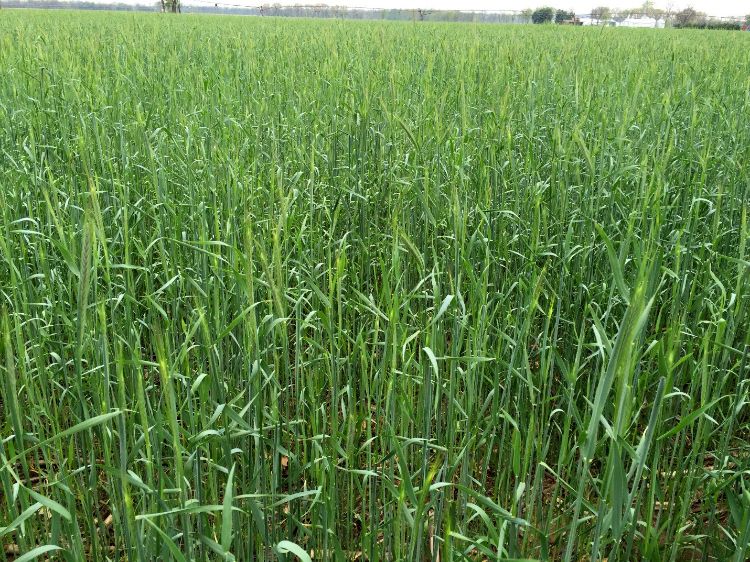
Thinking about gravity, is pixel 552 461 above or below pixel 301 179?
below

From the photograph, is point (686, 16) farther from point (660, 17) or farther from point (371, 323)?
point (371, 323)

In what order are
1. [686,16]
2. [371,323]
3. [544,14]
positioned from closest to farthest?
[371,323], [686,16], [544,14]

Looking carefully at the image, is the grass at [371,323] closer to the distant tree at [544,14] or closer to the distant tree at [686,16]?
the distant tree at [686,16]

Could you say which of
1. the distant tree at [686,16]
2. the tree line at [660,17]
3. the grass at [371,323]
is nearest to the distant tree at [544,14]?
the tree line at [660,17]

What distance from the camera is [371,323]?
1.79 metres

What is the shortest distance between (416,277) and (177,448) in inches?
52.1

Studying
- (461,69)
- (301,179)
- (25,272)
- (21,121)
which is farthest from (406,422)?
(461,69)

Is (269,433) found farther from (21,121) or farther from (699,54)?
(699,54)

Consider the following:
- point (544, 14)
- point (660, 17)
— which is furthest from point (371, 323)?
point (544, 14)

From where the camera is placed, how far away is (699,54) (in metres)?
5.65

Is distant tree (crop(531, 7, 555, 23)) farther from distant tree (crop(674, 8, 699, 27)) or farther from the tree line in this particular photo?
distant tree (crop(674, 8, 699, 27))

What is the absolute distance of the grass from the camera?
100 cm

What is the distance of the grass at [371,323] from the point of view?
1.00 meters

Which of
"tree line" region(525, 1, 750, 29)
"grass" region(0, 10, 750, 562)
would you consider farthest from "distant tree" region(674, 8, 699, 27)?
"grass" region(0, 10, 750, 562)
